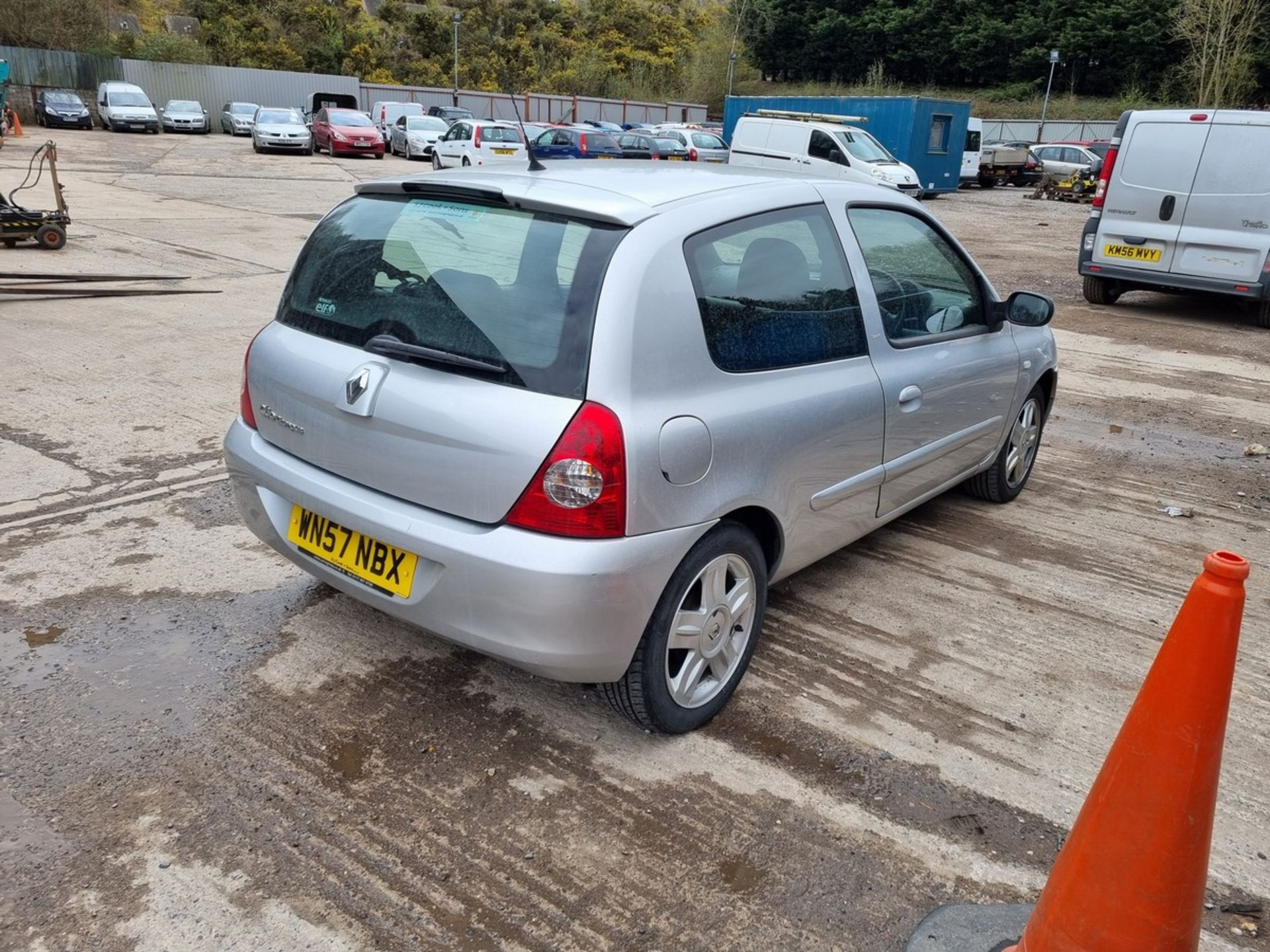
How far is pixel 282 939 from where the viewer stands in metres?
2.20

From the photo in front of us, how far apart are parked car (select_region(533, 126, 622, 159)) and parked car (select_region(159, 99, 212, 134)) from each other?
16619 mm

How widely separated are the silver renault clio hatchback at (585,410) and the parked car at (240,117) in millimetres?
39383

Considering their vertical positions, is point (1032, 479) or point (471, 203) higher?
point (471, 203)

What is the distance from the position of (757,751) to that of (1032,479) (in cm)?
332

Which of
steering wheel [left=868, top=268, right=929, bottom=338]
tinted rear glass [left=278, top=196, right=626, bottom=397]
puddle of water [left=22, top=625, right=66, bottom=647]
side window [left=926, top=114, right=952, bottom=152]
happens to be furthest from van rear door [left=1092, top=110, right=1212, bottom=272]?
side window [left=926, top=114, right=952, bottom=152]

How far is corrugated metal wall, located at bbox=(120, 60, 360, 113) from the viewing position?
4306 cm

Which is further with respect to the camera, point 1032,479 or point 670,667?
point 1032,479

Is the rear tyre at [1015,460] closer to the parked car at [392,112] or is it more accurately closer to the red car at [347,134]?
the red car at [347,134]

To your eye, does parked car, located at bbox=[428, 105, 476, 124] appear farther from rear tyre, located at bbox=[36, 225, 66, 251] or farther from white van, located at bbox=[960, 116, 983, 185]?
rear tyre, located at bbox=[36, 225, 66, 251]

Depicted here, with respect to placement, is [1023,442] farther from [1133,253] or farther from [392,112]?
[392,112]

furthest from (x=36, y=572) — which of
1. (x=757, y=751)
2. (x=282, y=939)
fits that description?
(x=757, y=751)

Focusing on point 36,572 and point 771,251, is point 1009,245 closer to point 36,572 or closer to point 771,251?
point 771,251

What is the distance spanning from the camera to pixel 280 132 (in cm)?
2912

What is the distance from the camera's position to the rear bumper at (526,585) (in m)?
2.52
